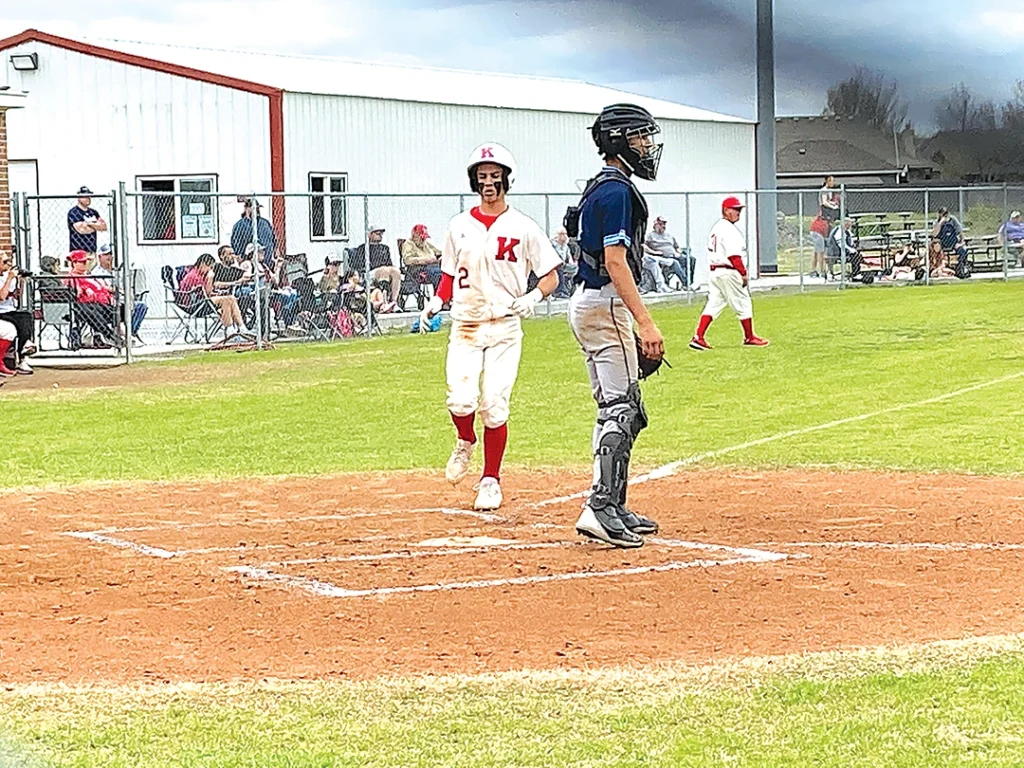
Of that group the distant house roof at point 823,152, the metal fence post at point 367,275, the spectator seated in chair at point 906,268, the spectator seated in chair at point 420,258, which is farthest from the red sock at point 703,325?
the distant house roof at point 823,152

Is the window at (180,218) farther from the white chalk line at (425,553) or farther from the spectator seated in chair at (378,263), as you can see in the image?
the white chalk line at (425,553)

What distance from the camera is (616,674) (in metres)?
6.27

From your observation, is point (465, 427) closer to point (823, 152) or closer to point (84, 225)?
point (84, 225)

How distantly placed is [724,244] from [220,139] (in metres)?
14.0

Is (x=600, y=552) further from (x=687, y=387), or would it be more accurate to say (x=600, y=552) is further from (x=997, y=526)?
(x=687, y=387)

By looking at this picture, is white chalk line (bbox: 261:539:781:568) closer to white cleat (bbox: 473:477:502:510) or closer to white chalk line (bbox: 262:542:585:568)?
white chalk line (bbox: 262:542:585:568)

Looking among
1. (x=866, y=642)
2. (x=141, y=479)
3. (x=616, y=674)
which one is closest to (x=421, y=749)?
(x=616, y=674)

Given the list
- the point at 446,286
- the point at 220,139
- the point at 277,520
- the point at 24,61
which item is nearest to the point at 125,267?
the point at 220,139

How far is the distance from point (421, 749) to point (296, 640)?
1.73 m

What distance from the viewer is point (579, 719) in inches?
221

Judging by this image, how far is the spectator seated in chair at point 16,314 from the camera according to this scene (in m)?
20.7

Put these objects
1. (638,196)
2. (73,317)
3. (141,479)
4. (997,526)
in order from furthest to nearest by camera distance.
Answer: (73,317) < (141,479) < (997,526) < (638,196)

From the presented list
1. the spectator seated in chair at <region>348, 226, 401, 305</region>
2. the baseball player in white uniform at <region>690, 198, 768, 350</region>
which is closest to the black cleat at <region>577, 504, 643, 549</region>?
the baseball player in white uniform at <region>690, 198, 768, 350</region>

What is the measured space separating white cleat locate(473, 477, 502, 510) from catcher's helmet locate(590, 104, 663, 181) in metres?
2.28
